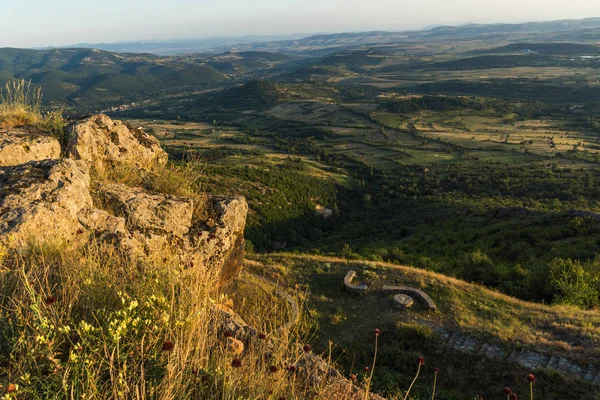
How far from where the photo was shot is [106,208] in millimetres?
8789

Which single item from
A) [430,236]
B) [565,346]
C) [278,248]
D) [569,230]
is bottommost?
[278,248]

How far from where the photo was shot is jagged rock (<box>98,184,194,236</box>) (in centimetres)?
881

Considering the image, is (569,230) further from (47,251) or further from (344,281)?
(47,251)

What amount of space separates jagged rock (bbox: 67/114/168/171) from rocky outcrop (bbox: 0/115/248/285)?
30 millimetres

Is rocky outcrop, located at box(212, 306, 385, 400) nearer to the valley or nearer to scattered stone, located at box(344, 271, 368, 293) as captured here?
the valley

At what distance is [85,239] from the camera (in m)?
6.61

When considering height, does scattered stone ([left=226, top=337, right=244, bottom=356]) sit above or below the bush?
above

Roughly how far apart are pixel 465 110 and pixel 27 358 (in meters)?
187

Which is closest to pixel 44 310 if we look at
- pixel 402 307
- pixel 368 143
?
pixel 402 307

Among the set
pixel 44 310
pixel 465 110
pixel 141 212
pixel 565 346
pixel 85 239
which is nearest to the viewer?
pixel 44 310

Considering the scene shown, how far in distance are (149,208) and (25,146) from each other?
3.69 m

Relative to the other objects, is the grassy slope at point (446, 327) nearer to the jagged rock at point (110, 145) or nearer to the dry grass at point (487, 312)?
the dry grass at point (487, 312)

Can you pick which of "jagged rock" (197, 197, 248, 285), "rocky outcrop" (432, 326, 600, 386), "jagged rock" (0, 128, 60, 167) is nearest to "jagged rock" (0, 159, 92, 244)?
"jagged rock" (0, 128, 60, 167)

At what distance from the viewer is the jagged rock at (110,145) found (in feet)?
35.6
